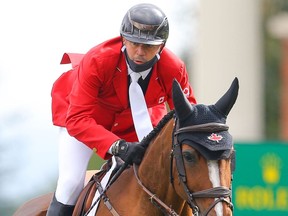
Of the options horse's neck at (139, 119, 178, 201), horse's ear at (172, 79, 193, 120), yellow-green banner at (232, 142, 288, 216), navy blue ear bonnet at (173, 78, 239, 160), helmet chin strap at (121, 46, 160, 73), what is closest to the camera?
navy blue ear bonnet at (173, 78, 239, 160)

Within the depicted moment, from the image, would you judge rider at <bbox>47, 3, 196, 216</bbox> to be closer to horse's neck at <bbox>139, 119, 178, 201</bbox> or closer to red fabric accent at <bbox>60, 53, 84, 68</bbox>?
horse's neck at <bbox>139, 119, 178, 201</bbox>

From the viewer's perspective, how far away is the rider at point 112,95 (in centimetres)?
866

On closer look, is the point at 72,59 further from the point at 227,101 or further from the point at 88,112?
the point at 227,101

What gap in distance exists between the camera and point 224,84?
19.8 metres

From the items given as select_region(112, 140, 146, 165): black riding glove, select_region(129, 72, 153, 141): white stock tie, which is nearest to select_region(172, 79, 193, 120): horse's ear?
select_region(112, 140, 146, 165): black riding glove

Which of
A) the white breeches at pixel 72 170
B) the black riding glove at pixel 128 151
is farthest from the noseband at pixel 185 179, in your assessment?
the white breeches at pixel 72 170

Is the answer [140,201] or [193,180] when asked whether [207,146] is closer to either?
[193,180]

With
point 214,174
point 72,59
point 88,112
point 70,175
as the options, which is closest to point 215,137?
point 214,174

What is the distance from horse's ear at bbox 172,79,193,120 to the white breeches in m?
1.35

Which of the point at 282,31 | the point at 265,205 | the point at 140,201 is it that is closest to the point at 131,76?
the point at 140,201

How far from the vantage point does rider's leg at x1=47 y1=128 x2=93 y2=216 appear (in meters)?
9.05

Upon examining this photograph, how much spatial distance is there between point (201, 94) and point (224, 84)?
423 mm

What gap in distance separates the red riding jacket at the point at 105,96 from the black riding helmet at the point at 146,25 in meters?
0.26

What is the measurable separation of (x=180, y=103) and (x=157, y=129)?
53 cm
